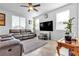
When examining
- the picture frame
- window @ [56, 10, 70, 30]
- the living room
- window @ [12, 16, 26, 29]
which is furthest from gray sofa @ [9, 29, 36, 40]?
window @ [56, 10, 70, 30]

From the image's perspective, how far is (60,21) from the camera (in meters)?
3.19

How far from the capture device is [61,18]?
312 cm

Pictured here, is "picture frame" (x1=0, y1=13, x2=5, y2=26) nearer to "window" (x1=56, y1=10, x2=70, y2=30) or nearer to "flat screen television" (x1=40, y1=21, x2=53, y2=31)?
"flat screen television" (x1=40, y1=21, x2=53, y2=31)

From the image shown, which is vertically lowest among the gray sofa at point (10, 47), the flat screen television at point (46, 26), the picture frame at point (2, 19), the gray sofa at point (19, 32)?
the gray sofa at point (10, 47)

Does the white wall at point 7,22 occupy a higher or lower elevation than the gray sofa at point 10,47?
higher

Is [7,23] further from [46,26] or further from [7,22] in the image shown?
[46,26]

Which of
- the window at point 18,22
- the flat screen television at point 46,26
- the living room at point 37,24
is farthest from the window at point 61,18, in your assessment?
the window at point 18,22

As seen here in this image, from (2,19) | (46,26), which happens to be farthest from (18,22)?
(46,26)

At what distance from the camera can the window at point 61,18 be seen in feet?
10.0

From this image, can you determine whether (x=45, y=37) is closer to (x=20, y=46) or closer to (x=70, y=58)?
(x=20, y=46)

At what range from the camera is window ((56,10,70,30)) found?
3.06m

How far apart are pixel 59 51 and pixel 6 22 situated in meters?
1.86

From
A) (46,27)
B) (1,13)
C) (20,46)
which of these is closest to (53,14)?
(46,27)

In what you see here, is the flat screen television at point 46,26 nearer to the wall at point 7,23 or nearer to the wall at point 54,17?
the wall at point 54,17
